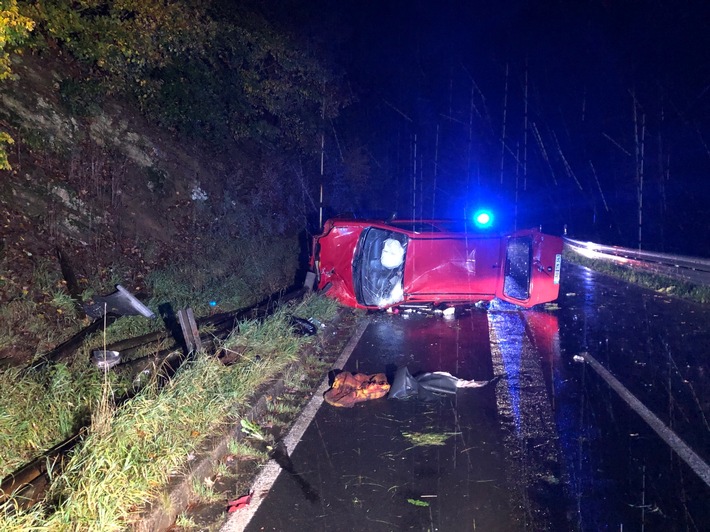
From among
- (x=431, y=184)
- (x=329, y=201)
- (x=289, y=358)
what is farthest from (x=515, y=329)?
(x=431, y=184)

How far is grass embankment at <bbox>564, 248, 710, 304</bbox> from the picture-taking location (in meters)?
10.8

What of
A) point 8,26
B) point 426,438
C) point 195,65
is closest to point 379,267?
point 426,438

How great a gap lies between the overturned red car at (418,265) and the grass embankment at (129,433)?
3.84 metres

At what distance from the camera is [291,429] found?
4895mm

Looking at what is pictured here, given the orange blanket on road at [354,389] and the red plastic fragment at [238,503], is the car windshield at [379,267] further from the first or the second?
the red plastic fragment at [238,503]

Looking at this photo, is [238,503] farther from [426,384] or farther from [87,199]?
[87,199]

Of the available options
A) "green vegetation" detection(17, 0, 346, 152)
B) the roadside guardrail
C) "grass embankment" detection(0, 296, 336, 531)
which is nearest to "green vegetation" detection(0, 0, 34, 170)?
"green vegetation" detection(17, 0, 346, 152)

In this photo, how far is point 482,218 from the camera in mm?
9656

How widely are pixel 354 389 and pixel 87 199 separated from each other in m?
6.79

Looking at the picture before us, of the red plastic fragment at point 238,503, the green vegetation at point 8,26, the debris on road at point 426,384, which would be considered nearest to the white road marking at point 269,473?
the red plastic fragment at point 238,503

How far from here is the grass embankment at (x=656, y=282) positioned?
35.4 ft

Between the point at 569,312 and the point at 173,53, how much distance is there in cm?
927

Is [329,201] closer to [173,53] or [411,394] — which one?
[173,53]

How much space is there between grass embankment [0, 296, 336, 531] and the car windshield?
3802 millimetres
